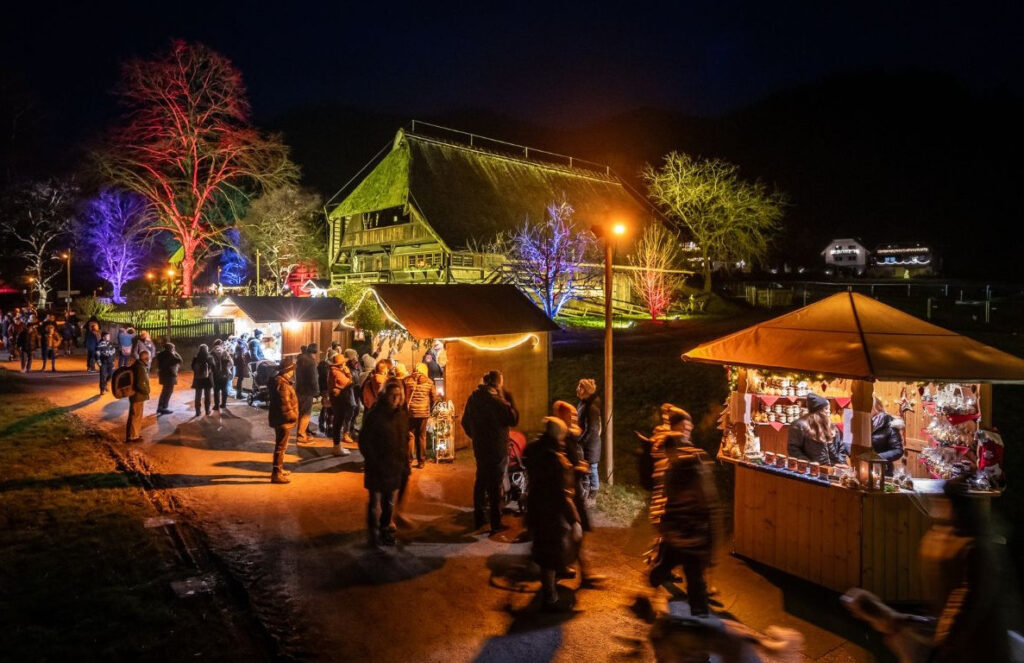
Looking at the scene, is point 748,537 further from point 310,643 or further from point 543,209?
A: point 543,209

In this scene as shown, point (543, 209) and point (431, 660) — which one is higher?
point (543, 209)

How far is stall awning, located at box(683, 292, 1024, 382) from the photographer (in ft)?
19.1

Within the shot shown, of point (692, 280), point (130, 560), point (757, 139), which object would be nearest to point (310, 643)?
point (130, 560)

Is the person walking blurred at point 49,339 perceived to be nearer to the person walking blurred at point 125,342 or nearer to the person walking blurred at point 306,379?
the person walking blurred at point 125,342

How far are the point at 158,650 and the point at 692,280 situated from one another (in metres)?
45.9

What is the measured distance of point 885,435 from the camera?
6629 mm

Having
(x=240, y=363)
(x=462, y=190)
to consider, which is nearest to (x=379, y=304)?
(x=240, y=363)

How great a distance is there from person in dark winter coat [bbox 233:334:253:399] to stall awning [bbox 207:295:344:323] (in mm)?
946

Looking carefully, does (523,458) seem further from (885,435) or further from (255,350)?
(255,350)

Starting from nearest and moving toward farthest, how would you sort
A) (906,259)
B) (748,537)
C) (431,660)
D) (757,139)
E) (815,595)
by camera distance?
1. (431,660)
2. (815,595)
3. (748,537)
4. (906,259)
5. (757,139)

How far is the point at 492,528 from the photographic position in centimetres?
687

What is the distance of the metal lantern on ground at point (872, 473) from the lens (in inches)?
221

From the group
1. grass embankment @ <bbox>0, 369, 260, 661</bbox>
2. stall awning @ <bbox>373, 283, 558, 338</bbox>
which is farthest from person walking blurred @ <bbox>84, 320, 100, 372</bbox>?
stall awning @ <bbox>373, 283, 558, 338</bbox>

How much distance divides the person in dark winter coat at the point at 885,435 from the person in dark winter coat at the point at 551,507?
3.63 metres
